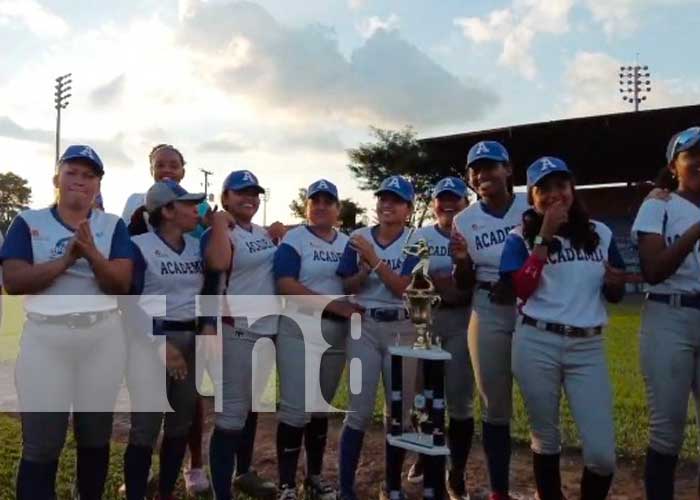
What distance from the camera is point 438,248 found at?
4.70 m

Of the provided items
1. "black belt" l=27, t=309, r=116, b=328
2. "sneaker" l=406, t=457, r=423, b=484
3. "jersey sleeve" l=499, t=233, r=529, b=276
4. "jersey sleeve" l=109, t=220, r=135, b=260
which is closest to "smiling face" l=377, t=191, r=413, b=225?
"jersey sleeve" l=499, t=233, r=529, b=276

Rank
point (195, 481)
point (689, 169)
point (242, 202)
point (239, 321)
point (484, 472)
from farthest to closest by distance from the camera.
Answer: point (484, 472), point (195, 481), point (242, 202), point (239, 321), point (689, 169)

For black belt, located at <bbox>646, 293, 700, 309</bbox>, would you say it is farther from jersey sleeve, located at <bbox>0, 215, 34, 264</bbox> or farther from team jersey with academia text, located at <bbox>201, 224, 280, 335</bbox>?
jersey sleeve, located at <bbox>0, 215, 34, 264</bbox>

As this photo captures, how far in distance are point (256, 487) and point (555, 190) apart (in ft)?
7.94

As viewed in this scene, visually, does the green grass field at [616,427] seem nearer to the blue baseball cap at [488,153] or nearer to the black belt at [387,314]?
the black belt at [387,314]

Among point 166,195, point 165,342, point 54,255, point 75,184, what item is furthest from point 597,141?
point 54,255

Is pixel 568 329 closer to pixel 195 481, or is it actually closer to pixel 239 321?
pixel 239 321

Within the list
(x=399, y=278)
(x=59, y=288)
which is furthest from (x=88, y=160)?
(x=399, y=278)

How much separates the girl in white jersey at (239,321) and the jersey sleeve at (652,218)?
2.10m

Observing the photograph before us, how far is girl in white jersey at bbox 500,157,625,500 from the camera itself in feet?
11.6

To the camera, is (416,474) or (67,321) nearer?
(67,321)

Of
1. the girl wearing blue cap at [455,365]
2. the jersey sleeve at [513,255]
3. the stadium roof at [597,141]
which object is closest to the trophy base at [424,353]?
the jersey sleeve at [513,255]

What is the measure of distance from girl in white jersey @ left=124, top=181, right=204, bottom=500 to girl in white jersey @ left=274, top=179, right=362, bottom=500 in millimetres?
594

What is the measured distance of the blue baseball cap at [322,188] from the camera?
14.9 ft
